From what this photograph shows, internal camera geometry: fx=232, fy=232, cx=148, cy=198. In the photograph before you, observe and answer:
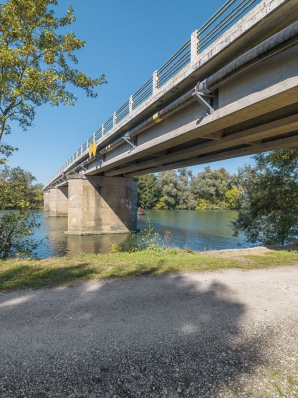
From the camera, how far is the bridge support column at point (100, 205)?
22.7 meters

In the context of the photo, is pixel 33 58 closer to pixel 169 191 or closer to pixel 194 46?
pixel 194 46

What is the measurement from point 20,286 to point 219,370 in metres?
4.15

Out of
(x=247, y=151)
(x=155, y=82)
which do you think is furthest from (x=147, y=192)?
(x=155, y=82)

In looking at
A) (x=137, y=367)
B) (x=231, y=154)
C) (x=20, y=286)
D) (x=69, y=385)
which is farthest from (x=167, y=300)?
(x=231, y=154)

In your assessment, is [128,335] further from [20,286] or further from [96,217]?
[96,217]

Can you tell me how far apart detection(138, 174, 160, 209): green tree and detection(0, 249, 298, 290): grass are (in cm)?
6225

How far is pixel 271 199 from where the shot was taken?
13172 mm

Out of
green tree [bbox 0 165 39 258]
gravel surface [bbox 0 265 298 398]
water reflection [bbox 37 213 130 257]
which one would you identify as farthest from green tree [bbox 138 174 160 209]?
gravel surface [bbox 0 265 298 398]

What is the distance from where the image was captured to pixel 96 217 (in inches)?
914

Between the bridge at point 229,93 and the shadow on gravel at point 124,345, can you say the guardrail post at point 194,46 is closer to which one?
the bridge at point 229,93

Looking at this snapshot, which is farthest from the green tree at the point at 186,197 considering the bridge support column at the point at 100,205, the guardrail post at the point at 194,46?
the guardrail post at the point at 194,46

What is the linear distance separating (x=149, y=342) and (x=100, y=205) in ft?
69.7

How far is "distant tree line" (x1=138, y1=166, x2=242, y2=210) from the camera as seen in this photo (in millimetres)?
68062

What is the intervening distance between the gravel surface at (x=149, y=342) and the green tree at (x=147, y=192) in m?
65.4
